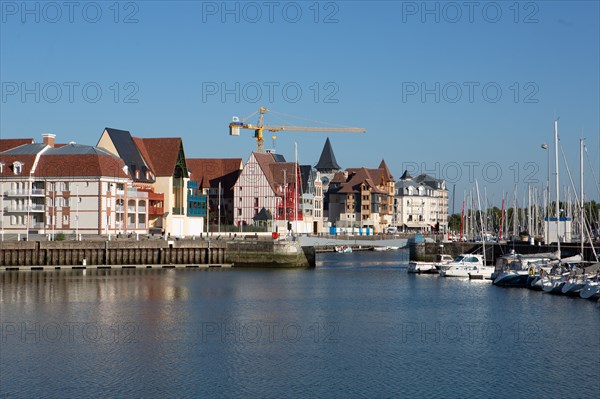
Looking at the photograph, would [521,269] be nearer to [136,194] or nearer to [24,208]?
[136,194]

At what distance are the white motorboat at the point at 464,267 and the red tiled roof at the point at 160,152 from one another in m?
57.8

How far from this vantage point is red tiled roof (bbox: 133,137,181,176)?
13700 centimetres

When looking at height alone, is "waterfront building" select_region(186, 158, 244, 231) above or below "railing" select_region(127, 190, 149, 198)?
above

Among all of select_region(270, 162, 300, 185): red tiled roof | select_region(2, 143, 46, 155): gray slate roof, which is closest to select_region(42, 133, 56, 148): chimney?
select_region(2, 143, 46, 155): gray slate roof

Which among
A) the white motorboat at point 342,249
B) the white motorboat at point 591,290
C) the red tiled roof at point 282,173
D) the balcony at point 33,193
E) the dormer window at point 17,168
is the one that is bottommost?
the white motorboat at point 591,290

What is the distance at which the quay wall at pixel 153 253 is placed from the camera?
3907 inches

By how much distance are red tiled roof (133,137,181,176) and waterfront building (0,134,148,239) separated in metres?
19.9

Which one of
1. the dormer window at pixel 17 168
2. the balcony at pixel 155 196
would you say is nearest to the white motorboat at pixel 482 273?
the balcony at pixel 155 196

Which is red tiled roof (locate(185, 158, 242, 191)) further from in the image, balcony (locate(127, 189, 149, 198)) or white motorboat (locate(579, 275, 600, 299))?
white motorboat (locate(579, 275, 600, 299))

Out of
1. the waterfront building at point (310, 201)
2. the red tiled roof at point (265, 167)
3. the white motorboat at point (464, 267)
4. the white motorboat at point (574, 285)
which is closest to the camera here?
the white motorboat at point (574, 285)

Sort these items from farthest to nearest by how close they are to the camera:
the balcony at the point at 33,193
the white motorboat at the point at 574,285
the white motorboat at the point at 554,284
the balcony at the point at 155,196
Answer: the balcony at the point at 155,196
the balcony at the point at 33,193
the white motorboat at the point at 554,284
the white motorboat at the point at 574,285

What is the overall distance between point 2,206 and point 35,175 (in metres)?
6.25

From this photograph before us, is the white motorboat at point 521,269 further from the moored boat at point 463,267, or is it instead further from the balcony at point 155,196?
the balcony at point 155,196

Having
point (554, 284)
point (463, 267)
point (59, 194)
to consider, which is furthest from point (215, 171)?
point (554, 284)
